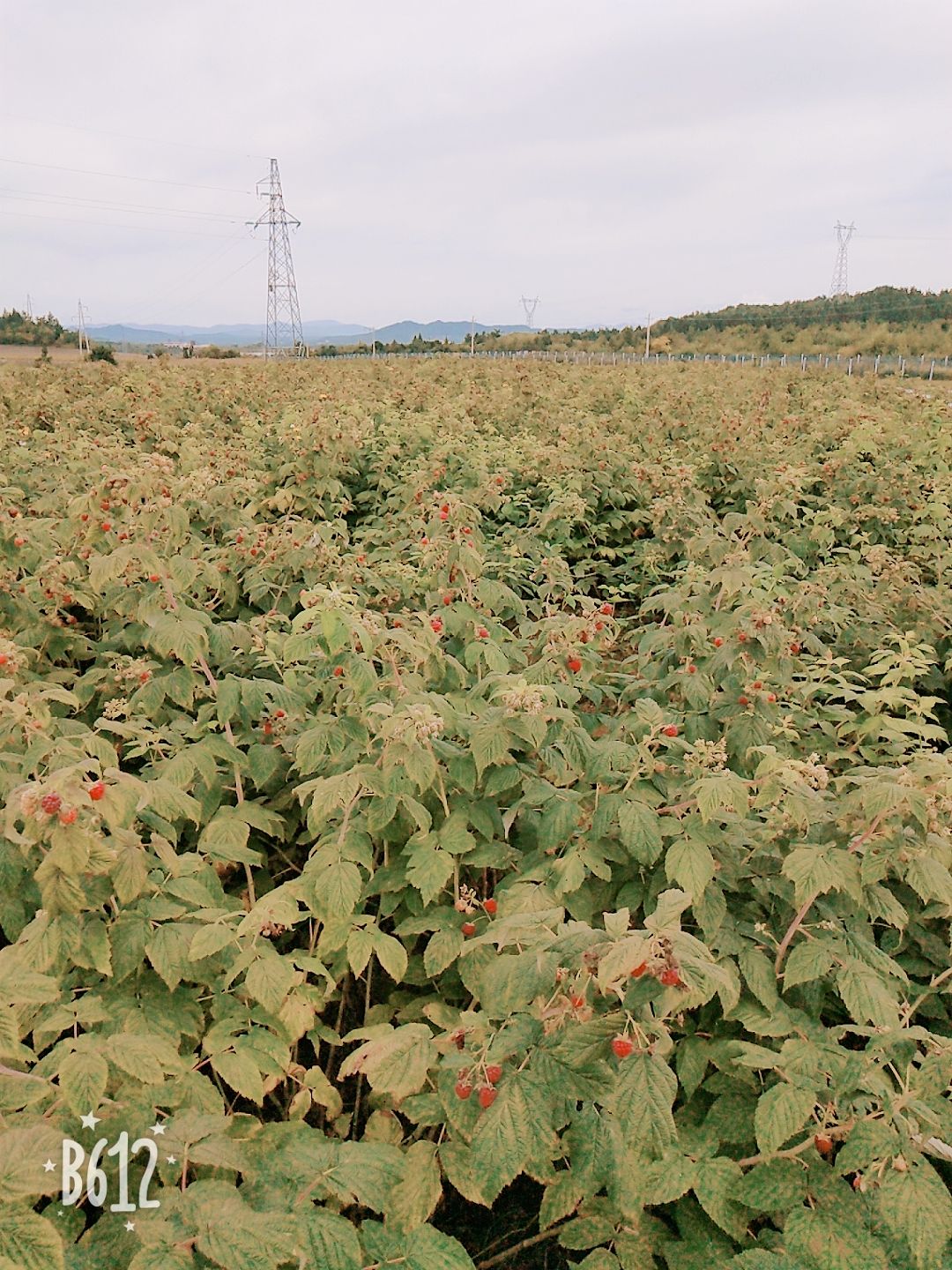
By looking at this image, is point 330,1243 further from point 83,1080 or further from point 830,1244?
point 830,1244

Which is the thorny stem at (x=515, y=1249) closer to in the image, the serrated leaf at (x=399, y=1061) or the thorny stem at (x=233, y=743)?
A: the serrated leaf at (x=399, y=1061)

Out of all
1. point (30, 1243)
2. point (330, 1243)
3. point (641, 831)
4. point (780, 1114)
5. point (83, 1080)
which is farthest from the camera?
point (641, 831)

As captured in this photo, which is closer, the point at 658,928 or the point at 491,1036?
the point at 658,928

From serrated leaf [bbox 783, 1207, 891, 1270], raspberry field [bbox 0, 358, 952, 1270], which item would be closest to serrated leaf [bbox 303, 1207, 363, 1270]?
raspberry field [bbox 0, 358, 952, 1270]

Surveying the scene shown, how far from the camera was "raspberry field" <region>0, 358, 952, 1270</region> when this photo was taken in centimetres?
165

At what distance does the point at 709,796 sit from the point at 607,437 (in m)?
6.94

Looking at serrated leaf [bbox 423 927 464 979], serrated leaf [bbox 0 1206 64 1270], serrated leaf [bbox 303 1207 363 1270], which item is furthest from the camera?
serrated leaf [bbox 423 927 464 979]

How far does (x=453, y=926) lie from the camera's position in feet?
8.59

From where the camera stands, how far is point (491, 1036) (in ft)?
5.81

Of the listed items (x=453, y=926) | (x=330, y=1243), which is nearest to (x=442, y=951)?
(x=453, y=926)

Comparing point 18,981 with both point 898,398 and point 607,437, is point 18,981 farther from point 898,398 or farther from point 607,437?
point 898,398

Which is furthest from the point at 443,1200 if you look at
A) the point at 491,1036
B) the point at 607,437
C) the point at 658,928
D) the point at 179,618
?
the point at 607,437

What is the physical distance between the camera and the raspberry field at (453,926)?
→ 1.65 metres

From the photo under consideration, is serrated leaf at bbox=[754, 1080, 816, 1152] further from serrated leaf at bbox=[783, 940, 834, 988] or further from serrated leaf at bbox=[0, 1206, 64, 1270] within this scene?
serrated leaf at bbox=[0, 1206, 64, 1270]
